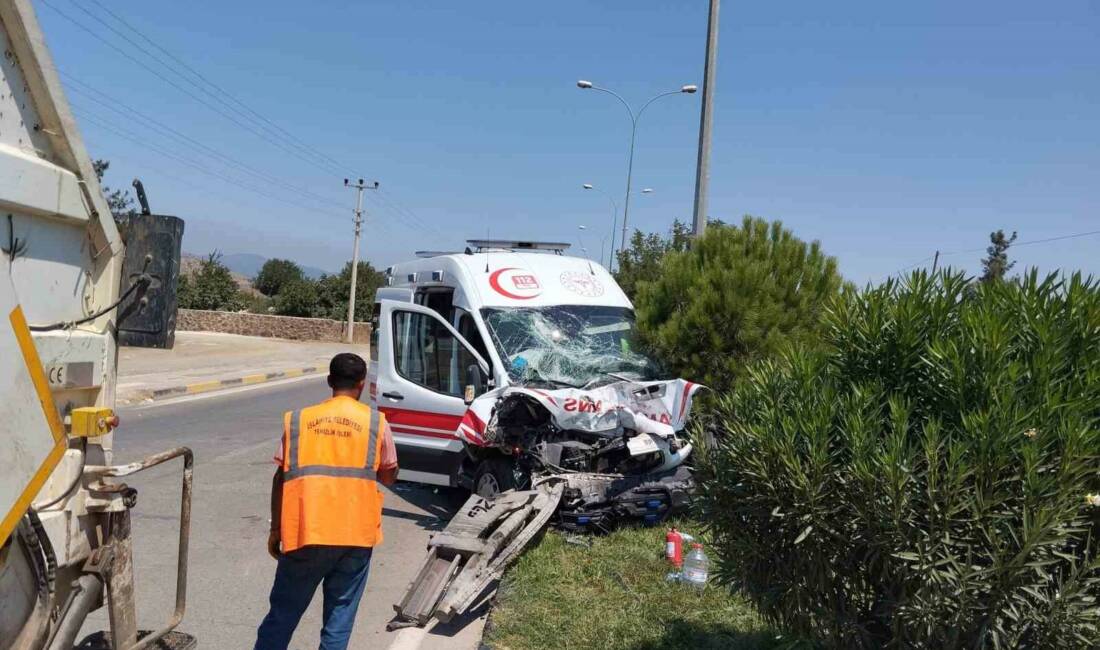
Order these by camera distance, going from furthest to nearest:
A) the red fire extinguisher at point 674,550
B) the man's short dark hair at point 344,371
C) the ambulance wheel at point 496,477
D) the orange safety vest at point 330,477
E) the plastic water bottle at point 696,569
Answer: the ambulance wheel at point 496,477, the red fire extinguisher at point 674,550, the plastic water bottle at point 696,569, the man's short dark hair at point 344,371, the orange safety vest at point 330,477

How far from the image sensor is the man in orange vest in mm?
3547

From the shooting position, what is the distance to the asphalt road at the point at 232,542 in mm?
4996

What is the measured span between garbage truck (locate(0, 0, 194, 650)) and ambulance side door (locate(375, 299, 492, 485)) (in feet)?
14.7

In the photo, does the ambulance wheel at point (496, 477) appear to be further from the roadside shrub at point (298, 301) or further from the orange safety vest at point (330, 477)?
the roadside shrub at point (298, 301)

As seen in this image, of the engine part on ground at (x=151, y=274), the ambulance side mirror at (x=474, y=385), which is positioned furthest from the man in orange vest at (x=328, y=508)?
the ambulance side mirror at (x=474, y=385)

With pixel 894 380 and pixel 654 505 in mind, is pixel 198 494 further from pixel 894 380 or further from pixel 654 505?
pixel 894 380

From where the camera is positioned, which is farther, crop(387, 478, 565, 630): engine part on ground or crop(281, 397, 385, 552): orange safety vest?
crop(387, 478, 565, 630): engine part on ground

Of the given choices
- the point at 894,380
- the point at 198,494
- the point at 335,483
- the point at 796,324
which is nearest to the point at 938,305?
the point at 894,380

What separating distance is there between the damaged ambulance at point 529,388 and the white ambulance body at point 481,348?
13 mm

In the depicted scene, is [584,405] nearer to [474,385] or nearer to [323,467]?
[474,385]

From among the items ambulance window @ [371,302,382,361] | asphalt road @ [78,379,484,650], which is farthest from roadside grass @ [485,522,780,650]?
ambulance window @ [371,302,382,361]

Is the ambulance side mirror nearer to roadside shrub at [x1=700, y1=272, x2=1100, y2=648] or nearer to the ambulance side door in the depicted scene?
the ambulance side door

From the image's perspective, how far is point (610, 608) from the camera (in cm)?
521

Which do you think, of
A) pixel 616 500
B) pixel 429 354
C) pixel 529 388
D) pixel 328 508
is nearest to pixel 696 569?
pixel 616 500
